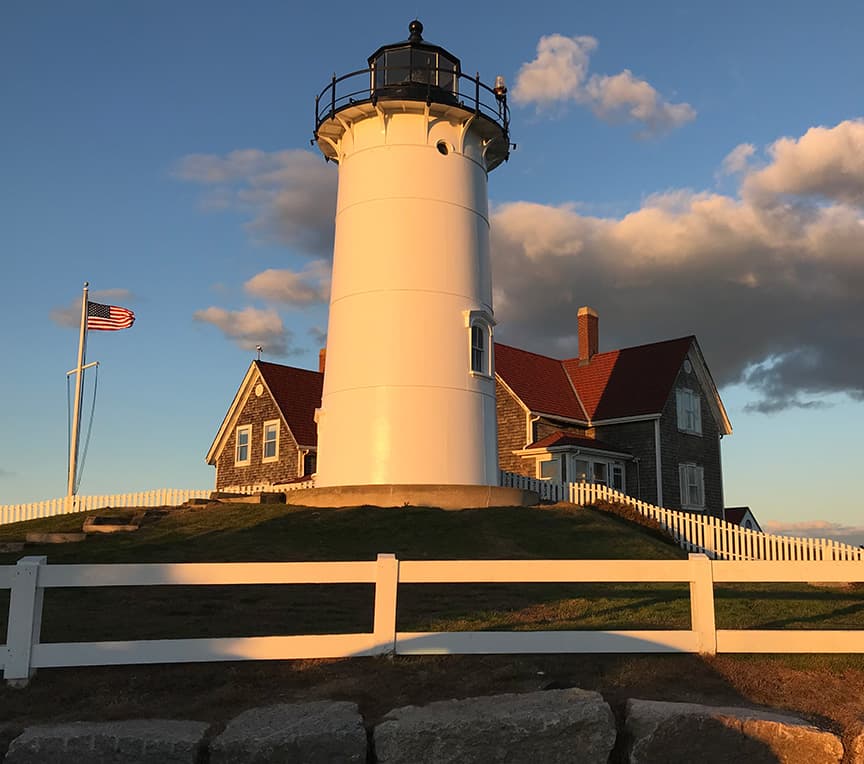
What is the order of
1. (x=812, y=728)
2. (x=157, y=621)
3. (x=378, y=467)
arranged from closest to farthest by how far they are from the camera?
(x=812, y=728), (x=157, y=621), (x=378, y=467)

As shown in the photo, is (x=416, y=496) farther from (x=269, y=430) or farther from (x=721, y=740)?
(x=721, y=740)

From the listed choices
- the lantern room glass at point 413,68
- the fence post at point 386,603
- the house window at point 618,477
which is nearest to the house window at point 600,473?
the house window at point 618,477

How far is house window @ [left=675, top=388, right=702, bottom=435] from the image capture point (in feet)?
110

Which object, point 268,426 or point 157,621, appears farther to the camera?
point 268,426

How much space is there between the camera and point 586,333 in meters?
36.9

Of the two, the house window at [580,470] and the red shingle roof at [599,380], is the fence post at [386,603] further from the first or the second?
the red shingle roof at [599,380]

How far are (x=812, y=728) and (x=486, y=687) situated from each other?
2402 millimetres

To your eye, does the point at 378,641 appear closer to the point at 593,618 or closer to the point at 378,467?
the point at 593,618

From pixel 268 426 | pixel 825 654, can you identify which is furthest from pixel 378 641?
pixel 268 426

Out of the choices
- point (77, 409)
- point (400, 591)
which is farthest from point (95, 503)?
point (400, 591)

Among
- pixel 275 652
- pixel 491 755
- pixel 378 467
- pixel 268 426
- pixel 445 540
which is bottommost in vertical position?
pixel 491 755

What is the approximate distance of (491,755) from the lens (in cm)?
608

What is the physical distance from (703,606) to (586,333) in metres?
29.5

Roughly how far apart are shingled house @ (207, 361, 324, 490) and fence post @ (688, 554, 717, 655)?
1021 inches
